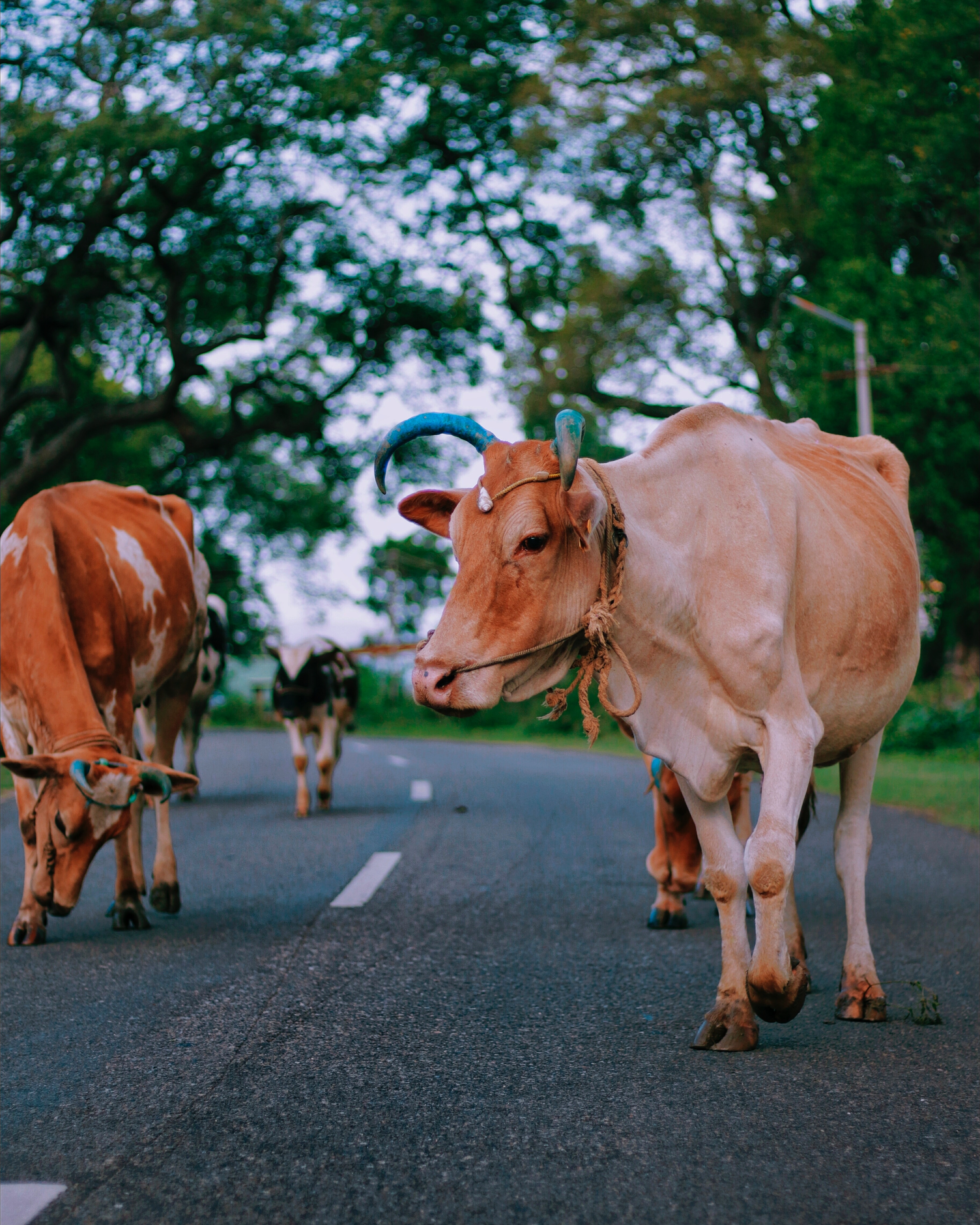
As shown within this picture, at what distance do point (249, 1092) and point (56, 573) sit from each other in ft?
10.9

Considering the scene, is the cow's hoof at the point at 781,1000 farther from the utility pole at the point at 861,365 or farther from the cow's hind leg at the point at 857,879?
the utility pole at the point at 861,365

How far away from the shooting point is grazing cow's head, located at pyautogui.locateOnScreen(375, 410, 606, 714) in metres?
3.85

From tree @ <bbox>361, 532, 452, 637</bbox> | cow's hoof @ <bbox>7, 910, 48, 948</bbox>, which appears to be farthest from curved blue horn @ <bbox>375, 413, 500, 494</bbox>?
tree @ <bbox>361, 532, 452, 637</bbox>

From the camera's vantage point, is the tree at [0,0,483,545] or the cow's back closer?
the cow's back

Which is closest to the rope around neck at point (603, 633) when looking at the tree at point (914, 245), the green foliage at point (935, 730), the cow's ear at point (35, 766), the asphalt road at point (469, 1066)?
the asphalt road at point (469, 1066)

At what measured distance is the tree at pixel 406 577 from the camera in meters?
76.4

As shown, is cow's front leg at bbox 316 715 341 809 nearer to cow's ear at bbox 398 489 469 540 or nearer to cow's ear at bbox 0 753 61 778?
cow's ear at bbox 0 753 61 778

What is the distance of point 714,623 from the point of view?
167 inches

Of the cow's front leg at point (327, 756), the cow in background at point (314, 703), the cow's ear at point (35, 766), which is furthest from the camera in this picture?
the cow in background at point (314, 703)

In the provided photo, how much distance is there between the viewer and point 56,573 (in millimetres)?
6312

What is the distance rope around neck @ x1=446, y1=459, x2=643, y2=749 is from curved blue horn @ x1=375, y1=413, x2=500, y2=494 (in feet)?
1.03

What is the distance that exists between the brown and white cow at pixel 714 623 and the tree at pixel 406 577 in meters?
70.7

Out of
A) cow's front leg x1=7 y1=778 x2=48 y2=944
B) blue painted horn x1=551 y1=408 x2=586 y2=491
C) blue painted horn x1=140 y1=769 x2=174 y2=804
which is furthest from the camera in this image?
cow's front leg x1=7 y1=778 x2=48 y2=944

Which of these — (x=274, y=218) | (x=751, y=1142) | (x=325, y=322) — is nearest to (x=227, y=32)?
(x=274, y=218)
